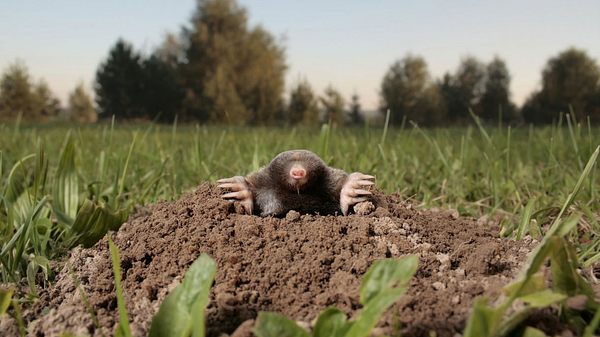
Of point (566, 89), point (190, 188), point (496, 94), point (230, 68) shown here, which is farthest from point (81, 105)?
point (190, 188)

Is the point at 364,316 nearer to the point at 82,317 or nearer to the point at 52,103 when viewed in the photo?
the point at 82,317

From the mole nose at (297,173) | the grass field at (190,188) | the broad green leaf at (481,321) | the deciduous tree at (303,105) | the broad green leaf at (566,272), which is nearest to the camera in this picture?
the broad green leaf at (481,321)

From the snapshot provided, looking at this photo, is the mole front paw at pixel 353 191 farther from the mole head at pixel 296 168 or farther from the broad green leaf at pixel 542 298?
the broad green leaf at pixel 542 298

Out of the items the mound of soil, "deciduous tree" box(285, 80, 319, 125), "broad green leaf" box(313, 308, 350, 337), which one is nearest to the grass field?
the mound of soil

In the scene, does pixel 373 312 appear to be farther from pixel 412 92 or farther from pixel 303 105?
pixel 412 92

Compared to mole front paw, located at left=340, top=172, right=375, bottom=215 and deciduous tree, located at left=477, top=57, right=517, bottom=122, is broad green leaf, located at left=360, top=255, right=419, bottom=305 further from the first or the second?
deciduous tree, located at left=477, top=57, right=517, bottom=122

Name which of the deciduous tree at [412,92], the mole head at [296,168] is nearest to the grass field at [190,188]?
the mole head at [296,168]
